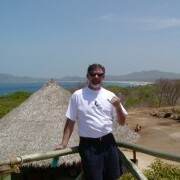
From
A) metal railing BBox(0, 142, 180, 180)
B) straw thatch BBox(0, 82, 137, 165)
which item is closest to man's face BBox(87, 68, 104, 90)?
metal railing BBox(0, 142, 180, 180)

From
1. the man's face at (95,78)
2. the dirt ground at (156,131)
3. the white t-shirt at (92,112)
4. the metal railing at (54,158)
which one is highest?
the man's face at (95,78)

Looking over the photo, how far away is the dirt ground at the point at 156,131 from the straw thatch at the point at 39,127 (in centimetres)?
541

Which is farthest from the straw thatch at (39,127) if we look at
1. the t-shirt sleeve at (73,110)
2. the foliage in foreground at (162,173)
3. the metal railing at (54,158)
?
the metal railing at (54,158)

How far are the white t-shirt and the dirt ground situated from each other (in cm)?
1127

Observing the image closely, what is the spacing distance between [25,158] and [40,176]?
6.92 metres

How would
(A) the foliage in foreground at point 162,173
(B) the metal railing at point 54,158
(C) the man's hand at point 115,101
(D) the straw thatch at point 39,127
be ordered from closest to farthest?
(B) the metal railing at point 54,158 < (C) the man's hand at point 115,101 < (A) the foliage in foreground at point 162,173 < (D) the straw thatch at point 39,127

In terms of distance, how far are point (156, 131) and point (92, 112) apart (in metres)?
18.3

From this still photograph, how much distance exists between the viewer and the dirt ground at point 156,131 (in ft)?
61.0

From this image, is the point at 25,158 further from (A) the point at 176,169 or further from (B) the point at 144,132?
(B) the point at 144,132

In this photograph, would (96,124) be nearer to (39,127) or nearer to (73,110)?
(73,110)

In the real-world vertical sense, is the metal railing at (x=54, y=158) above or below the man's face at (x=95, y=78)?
below

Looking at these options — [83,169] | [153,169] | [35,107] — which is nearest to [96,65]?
[83,169]

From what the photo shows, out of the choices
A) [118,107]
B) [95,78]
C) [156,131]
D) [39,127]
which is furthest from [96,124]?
[156,131]

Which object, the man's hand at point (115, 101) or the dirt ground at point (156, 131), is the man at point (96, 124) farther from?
the dirt ground at point (156, 131)
